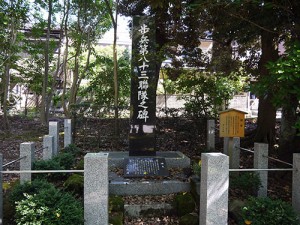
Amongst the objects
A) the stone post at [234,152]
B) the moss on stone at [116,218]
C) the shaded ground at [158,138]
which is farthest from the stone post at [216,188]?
the shaded ground at [158,138]

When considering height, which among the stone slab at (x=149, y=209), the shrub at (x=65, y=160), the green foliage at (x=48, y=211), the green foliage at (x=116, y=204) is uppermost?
the shrub at (x=65, y=160)

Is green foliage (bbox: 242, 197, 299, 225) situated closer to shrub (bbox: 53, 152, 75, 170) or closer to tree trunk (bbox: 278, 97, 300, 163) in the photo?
tree trunk (bbox: 278, 97, 300, 163)

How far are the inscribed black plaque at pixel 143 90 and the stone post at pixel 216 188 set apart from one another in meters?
3.81

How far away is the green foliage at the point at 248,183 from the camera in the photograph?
225 inches

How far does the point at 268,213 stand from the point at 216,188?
0.88 m

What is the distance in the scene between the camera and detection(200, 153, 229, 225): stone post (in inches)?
164

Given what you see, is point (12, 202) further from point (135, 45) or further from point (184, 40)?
point (184, 40)

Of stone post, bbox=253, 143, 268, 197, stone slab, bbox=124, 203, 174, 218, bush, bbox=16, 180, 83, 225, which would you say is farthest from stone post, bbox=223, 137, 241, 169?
bush, bbox=16, 180, 83, 225

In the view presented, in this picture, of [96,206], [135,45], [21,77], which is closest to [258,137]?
[135,45]

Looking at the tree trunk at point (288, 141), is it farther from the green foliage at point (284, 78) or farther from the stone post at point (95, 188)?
the stone post at point (95, 188)

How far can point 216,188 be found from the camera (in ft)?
13.8

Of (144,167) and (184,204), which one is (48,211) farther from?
(144,167)

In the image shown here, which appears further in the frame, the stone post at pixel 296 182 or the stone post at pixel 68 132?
the stone post at pixel 68 132

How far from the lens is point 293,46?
14.8ft
